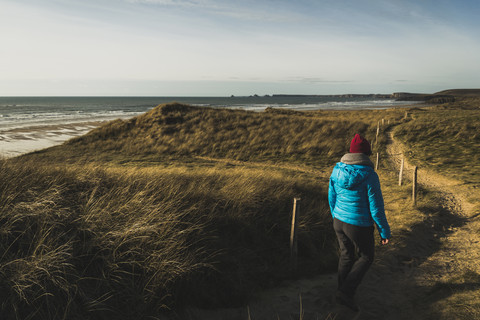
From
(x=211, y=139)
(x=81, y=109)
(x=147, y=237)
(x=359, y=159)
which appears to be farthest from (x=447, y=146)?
(x=81, y=109)

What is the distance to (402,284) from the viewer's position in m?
4.73

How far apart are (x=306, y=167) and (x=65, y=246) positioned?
13835mm

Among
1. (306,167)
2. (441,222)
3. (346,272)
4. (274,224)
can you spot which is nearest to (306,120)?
(306,167)

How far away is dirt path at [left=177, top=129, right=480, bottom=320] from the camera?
3.91m

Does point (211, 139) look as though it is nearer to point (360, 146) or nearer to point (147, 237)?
point (147, 237)

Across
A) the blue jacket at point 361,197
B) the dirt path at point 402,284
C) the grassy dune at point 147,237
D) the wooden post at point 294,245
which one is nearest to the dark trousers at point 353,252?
the blue jacket at point 361,197

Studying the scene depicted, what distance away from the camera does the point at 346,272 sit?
13.1 feet

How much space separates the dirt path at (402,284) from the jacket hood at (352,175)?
4.92ft

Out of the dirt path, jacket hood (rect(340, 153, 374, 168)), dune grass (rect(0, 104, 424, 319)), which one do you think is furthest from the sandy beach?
jacket hood (rect(340, 153, 374, 168))

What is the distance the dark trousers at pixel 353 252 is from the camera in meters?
3.63

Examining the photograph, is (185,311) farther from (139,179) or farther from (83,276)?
(139,179)

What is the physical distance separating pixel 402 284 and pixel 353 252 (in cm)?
161

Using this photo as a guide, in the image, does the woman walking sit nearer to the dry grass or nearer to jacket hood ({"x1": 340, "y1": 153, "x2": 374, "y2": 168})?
jacket hood ({"x1": 340, "y1": 153, "x2": 374, "y2": 168})

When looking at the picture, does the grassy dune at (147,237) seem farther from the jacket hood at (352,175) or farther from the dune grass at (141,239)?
the jacket hood at (352,175)
